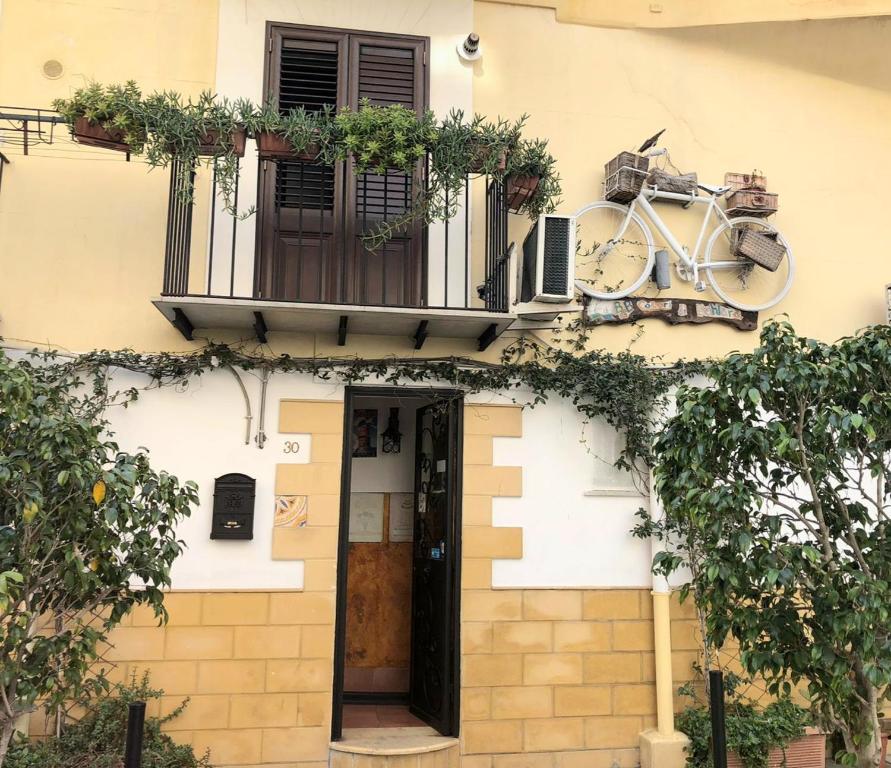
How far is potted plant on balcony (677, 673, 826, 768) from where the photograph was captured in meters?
5.53

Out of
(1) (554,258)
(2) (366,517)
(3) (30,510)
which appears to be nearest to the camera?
(3) (30,510)

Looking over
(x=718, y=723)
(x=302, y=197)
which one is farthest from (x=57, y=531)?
(x=718, y=723)

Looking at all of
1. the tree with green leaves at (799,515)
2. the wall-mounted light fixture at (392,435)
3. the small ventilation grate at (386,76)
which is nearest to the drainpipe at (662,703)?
the tree with green leaves at (799,515)

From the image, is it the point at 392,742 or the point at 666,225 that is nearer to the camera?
the point at 392,742

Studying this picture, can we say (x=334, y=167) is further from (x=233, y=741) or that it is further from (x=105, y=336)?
(x=233, y=741)

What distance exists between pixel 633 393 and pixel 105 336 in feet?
12.8

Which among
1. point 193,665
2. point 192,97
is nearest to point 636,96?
point 192,97

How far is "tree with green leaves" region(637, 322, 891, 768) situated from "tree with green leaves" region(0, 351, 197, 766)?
101 inches

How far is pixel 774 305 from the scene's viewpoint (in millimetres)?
6590

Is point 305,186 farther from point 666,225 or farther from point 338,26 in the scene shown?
point 666,225

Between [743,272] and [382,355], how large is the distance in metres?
3.08

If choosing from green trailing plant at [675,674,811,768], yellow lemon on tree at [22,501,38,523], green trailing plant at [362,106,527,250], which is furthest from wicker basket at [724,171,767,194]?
yellow lemon on tree at [22,501,38,523]

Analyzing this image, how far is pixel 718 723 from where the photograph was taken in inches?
167

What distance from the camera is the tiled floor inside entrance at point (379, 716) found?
20.4ft
